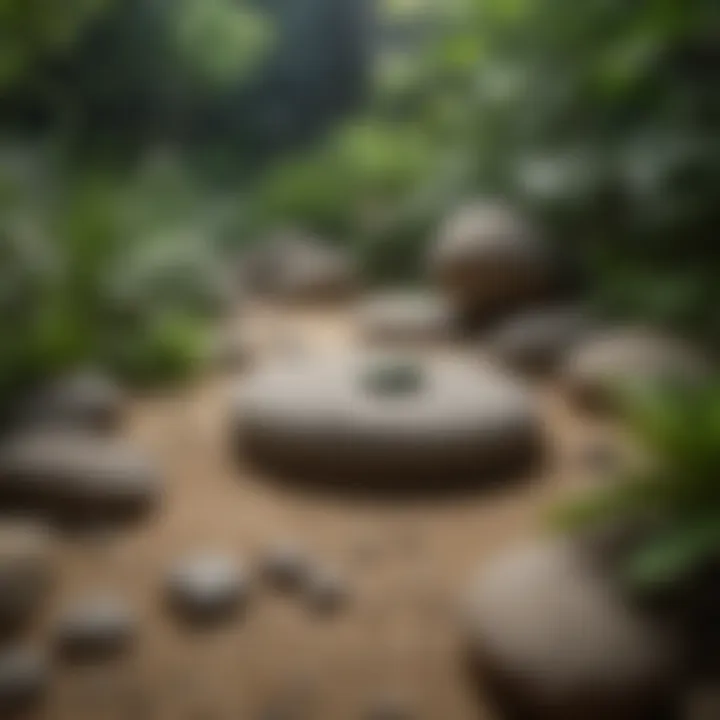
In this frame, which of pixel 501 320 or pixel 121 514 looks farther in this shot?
pixel 501 320

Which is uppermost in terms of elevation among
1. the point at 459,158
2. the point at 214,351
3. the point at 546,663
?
the point at 459,158

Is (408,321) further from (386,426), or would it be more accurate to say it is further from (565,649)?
(565,649)

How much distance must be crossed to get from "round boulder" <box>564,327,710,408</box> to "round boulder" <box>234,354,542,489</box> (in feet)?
1.09

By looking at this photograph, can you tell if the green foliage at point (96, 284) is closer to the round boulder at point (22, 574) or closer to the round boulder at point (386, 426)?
the round boulder at point (386, 426)

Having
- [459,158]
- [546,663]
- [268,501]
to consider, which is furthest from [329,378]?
[459,158]

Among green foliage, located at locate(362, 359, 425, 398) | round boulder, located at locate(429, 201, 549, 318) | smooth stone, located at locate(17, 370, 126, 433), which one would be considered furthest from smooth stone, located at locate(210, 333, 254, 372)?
round boulder, located at locate(429, 201, 549, 318)

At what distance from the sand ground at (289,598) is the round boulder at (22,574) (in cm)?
6

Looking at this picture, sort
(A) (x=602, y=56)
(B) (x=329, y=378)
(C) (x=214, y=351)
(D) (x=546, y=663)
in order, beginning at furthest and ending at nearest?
(A) (x=602, y=56) → (C) (x=214, y=351) → (B) (x=329, y=378) → (D) (x=546, y=663)

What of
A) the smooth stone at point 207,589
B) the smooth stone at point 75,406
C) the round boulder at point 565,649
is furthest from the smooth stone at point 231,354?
the round boulder at point 565,649

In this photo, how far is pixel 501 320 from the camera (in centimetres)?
526

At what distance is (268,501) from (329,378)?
0.68 metres

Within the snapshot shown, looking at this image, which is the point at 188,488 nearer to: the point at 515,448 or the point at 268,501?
the point at 268,501

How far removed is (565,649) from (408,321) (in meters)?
2.98

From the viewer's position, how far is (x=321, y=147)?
765cm
